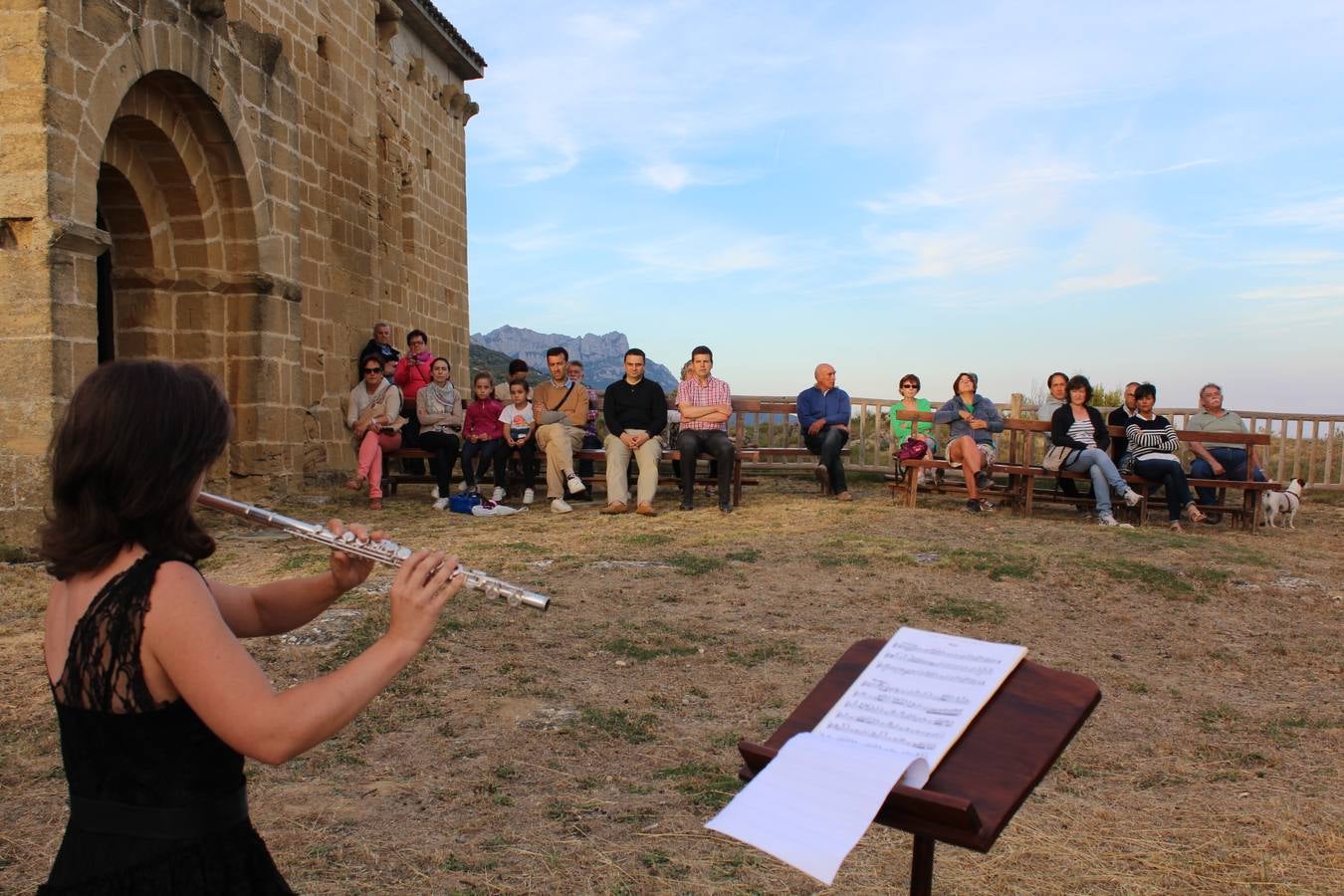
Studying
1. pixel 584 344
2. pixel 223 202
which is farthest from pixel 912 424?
pixel 584 344

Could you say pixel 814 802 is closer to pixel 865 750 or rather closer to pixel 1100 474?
pixel 865 750

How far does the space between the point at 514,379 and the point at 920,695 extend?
9497mm

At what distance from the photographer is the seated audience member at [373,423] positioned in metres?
10.5

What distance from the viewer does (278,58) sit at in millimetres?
10320

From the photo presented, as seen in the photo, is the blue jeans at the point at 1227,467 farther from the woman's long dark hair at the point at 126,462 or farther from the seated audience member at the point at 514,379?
the woman's long dark hair at the point at 126,462

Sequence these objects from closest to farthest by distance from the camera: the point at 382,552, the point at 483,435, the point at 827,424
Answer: the point at 382,552, the point at 483,435, the point at 827,424

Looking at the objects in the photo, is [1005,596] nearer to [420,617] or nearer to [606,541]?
[606,541]

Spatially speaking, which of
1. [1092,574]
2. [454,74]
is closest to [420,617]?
[1092,574]

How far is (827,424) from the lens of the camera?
11.3 metres

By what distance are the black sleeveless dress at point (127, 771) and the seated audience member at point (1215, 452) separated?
1054 centimetres

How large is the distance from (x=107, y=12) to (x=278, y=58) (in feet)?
8.93

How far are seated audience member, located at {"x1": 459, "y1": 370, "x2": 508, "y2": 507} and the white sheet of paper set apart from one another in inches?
353

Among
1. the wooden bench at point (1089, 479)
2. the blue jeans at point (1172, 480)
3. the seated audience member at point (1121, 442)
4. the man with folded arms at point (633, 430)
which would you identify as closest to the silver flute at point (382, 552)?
the man with folded arms at point (633, 430)

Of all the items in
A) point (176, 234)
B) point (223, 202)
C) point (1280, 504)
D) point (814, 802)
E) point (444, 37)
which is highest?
point (444, 37)
